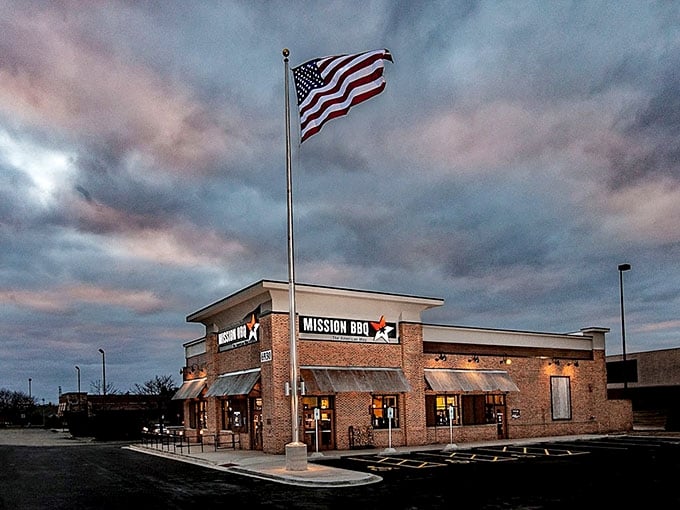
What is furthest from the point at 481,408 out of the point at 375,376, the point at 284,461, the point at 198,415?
the point at 198,415

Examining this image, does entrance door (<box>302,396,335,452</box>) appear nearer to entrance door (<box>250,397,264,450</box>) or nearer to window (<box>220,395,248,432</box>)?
entrance door (<box>250,397,264,450</box>)

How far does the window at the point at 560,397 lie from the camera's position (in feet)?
135

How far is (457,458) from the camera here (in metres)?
29.0

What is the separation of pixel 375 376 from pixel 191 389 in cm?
1364

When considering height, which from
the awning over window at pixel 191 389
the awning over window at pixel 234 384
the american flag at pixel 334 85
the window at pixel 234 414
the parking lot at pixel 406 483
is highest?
the american flag at pixel 334 85

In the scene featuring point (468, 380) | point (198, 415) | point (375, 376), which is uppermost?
point (375, 376)

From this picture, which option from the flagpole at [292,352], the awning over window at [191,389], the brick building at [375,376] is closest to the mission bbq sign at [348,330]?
the brick building at [375,376]

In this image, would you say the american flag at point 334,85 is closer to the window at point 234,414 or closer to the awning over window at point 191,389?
the window at point 234,414

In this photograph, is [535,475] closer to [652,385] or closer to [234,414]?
[234,414]

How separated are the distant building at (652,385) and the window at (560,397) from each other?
1068 cm

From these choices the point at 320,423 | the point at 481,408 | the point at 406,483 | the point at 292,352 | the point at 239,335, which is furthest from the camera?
the point at 481,408

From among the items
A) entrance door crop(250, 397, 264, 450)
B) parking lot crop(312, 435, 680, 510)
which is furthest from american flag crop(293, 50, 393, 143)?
entrance door crop(250, 397, 264, 450)

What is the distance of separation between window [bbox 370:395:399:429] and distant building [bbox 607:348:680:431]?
23.1m

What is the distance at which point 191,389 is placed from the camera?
4188cm
